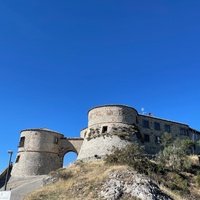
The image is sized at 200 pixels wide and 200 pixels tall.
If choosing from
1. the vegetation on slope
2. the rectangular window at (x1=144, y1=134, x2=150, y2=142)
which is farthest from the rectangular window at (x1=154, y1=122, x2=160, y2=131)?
the vegetation on slope

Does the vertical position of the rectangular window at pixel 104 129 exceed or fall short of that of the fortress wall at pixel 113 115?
it falls short

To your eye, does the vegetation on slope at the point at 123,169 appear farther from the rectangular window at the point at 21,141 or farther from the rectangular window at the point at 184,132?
the rectangular window at the point at 21,141

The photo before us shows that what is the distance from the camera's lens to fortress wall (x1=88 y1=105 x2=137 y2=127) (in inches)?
1922

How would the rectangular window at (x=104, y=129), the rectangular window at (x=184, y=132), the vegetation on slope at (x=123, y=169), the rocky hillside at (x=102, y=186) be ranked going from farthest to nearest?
1. the rectangular window at (x=184, y=132)
2. the rectangular window at (x=104, y=129)
3. the vegetation on slope at (x=123, y=169)
4. the rocky hillside at (x=102, y=186)

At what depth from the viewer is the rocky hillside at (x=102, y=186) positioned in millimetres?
28922

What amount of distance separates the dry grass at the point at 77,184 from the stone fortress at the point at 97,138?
8164 millimetres

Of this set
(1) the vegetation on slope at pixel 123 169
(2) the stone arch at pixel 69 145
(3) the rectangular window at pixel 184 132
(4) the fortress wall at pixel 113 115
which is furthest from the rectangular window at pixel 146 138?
(2) the stone arch at pixel 69 145

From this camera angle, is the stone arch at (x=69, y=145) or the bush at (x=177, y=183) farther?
the stone arch at (x=69, y=145)

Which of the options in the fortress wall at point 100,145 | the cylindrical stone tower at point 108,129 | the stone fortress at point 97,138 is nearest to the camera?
the fortress wall at point 100,145

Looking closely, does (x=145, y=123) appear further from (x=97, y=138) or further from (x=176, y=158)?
(x=176, y=158)

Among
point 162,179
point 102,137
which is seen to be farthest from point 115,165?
point 102,137

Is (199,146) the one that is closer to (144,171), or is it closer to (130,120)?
(130,120)

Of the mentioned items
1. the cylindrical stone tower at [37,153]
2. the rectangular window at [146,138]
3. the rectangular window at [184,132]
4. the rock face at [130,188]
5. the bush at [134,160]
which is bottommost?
the rock face at [130,188]

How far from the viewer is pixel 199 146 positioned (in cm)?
5453
